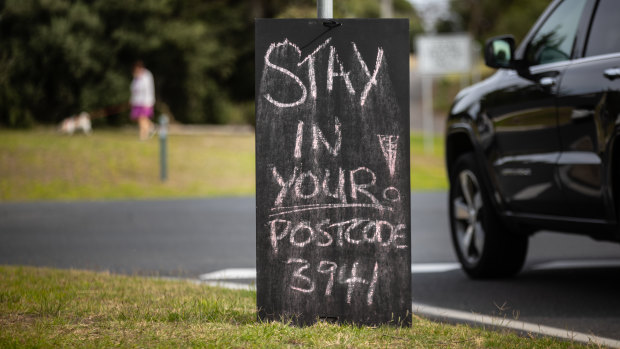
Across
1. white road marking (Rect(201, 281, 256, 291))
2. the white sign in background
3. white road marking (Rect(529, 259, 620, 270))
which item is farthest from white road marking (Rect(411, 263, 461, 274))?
the white sign in background

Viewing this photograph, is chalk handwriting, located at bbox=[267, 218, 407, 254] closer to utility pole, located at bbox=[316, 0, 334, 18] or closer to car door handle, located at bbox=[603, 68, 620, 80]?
utility pole, located at bbox=[316, 0, 334, 18]

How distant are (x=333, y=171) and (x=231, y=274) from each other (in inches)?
123

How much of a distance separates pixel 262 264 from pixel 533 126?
2511 mm

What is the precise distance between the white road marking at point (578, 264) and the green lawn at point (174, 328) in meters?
3.17

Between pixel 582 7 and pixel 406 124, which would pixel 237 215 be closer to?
pixel 582 7

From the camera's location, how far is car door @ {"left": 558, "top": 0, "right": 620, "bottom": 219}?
5477 millimetres

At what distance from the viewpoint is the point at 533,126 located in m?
6.38

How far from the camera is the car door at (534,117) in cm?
619

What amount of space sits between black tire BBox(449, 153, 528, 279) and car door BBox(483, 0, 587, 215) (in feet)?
1.09

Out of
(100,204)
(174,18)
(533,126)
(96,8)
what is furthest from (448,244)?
(174,18)

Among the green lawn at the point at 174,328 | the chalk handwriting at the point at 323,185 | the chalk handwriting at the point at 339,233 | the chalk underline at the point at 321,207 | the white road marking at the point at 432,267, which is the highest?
the chalk handwriting at the point at 323,185

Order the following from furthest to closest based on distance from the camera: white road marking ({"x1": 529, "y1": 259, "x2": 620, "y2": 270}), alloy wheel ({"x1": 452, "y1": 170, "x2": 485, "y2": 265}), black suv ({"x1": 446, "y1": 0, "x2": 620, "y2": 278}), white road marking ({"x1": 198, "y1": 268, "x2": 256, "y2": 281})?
white road marking ({"x1": 529, "y1": 259, "x2": 620, "y2": 270}), white road marking ({"x1": 198, "y1": 268, "x2": 256, "y2": 281}), alloy wheel ({"x1": 452, "y1": 170, "x2": 485, "y2": 265}), black suv ({"x1": 446, "y1": 0, "x2": 620, "y2": 278})

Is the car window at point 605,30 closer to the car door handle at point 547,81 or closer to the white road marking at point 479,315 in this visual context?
the car door handle at point 547,81

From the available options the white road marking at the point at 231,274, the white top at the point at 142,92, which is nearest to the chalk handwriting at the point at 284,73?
the white road marking at the point at 231,274
